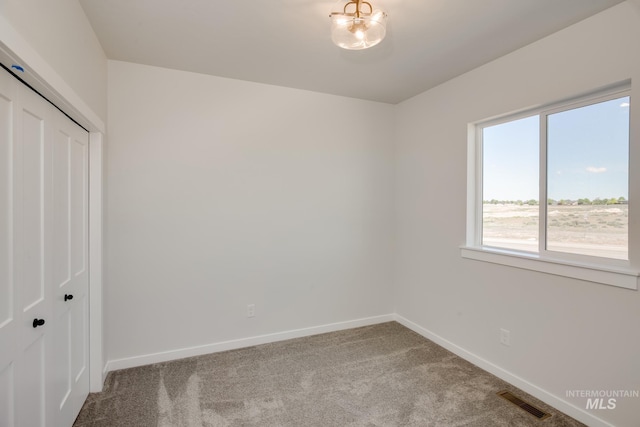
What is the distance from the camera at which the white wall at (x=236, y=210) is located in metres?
2.77

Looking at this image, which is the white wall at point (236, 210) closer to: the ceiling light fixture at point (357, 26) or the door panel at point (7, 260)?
the door panel at point (7, 260)

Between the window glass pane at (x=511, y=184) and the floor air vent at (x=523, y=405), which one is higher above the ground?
the window glass pane at (x=511, y=184)

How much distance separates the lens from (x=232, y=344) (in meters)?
3.12

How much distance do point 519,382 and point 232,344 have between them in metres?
2.50

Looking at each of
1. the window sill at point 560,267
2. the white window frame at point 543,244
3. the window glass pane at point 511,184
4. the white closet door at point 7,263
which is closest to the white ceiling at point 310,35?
the white window frame at point 543,244

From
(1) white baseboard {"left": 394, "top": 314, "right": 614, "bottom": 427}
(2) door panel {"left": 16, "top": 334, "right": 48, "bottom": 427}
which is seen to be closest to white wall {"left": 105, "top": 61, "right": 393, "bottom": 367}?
(1) white baseboard {"left": 394, "top": 314, "right": 614, "bottom": 427}

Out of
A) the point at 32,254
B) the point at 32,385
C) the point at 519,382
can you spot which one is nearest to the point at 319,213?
the point at 519,382

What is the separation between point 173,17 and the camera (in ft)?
6.86

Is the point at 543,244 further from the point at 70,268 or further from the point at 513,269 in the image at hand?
the point at 70,268

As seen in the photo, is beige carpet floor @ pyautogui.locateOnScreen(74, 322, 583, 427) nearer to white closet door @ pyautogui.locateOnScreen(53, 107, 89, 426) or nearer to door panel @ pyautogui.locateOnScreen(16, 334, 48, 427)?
white closet door @ pyautogui.locateOnScreen(53, 107, 89, 426)

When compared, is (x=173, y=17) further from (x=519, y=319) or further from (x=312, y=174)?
(x=519, y=319)

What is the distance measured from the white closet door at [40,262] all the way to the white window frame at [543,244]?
3069mm

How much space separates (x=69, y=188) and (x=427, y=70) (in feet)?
9.66

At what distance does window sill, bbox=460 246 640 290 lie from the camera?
1.90m
